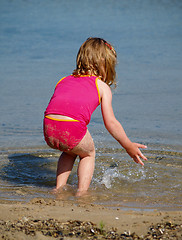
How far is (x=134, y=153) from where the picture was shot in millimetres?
3715

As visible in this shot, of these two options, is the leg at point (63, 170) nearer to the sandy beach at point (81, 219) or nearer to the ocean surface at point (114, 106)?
the ocean surface at point (114, 106)

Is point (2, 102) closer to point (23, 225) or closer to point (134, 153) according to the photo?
point (134, 153)

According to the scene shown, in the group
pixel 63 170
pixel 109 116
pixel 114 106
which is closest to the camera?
pixel 109 116

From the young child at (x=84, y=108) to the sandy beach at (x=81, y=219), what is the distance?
23.4 inches

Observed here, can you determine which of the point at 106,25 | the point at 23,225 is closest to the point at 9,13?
the point at 106,25

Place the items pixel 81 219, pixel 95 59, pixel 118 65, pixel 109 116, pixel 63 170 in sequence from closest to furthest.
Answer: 1. pixel 81 219
2. pixel 109 116
3. pixel 95 59
4. pixel 63 170
5. pixel 118 65

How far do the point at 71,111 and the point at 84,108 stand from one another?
0.12 m

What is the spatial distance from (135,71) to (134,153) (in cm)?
599

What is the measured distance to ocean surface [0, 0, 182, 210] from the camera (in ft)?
13.4

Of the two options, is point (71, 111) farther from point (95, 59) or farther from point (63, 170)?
point (63, 170)

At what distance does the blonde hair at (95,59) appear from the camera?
374 cm

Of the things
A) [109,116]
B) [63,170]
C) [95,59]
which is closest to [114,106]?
[63,170]

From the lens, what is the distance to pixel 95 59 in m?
3.74

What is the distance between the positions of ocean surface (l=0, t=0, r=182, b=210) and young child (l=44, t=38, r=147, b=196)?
47cm
